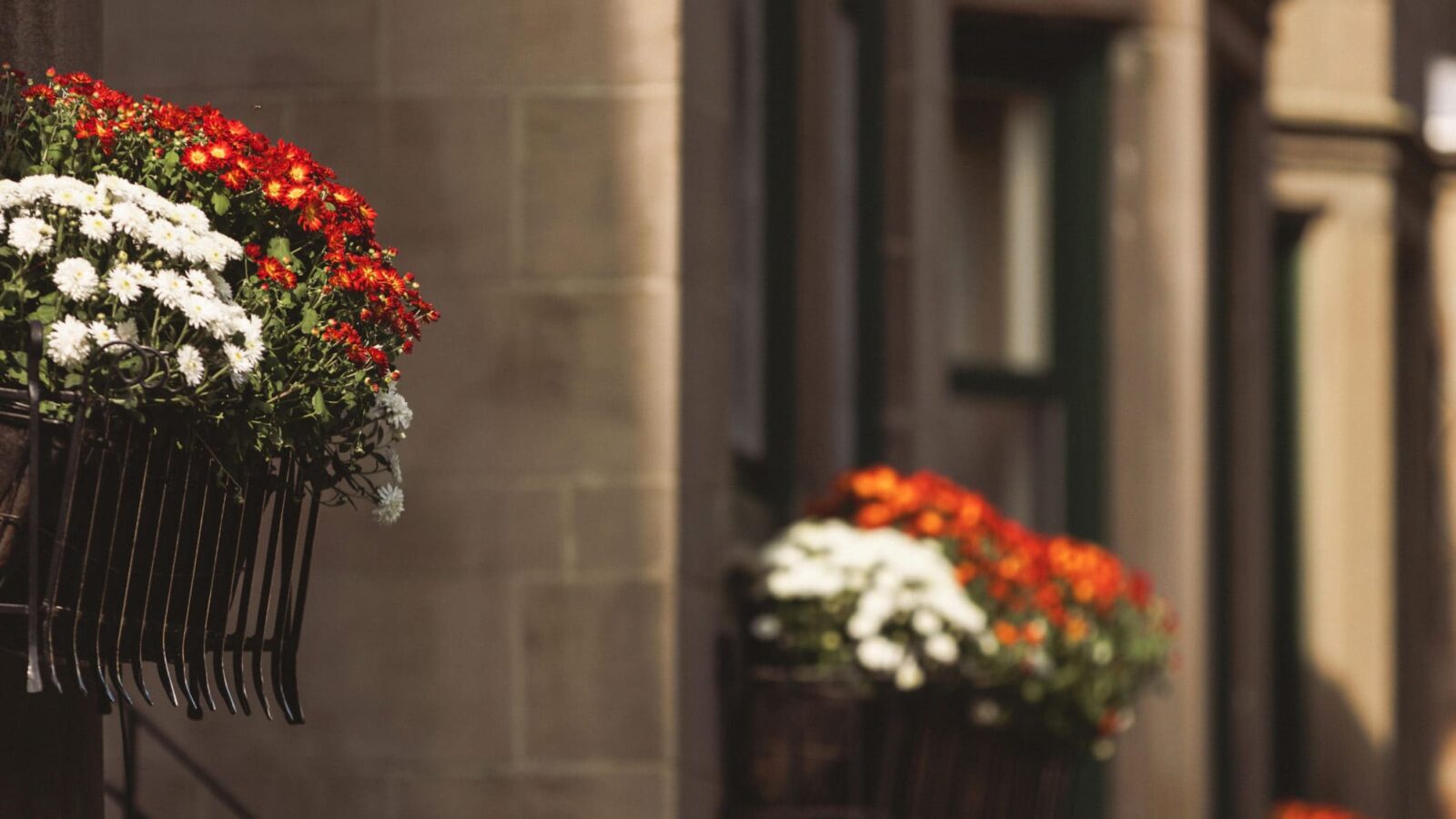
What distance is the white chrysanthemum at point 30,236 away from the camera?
14.0 feet

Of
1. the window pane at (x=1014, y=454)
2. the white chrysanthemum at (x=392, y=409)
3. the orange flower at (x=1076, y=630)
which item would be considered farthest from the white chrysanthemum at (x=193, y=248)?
the window pane at (x=1014, y=454)

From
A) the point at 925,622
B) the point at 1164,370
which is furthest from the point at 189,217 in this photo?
the point at 1164,370

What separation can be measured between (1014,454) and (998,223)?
3.40 ft

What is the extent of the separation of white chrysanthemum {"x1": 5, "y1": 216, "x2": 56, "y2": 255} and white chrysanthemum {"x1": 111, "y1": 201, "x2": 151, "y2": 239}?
103mm

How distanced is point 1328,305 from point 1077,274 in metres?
4.40

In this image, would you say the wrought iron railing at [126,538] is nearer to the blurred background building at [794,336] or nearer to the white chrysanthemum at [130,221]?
the white chrysanthemum at [130,221]

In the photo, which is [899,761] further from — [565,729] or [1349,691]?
[1349,691]

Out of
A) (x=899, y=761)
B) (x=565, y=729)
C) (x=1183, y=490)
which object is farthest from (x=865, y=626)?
(x=1183, y=490)

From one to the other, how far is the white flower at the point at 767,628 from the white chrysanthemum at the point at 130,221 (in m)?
4.12

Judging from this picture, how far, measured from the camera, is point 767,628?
27.0ft

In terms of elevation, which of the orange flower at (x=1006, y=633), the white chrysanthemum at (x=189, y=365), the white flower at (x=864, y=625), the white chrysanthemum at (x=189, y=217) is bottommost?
the orange flower at (x=1006, y=633)

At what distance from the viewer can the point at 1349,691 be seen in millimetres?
15398

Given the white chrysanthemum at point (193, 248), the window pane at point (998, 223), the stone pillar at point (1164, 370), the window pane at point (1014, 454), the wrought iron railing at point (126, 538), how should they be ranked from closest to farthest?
1. the wrought iron railing at point (126, 538)
2. the white chrysanthemum at point (193, 248)
3. the stone pillar at point (1164, 370)
4. the window pane at point (1014, 454)
5. the window pane at point (998, 223)

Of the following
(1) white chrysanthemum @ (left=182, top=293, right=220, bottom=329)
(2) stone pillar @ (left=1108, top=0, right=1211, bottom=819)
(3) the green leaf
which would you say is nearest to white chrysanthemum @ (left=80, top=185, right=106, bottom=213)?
(1) white chrysanthemum @ (left=182, top=293, right=220, bottom=329)
